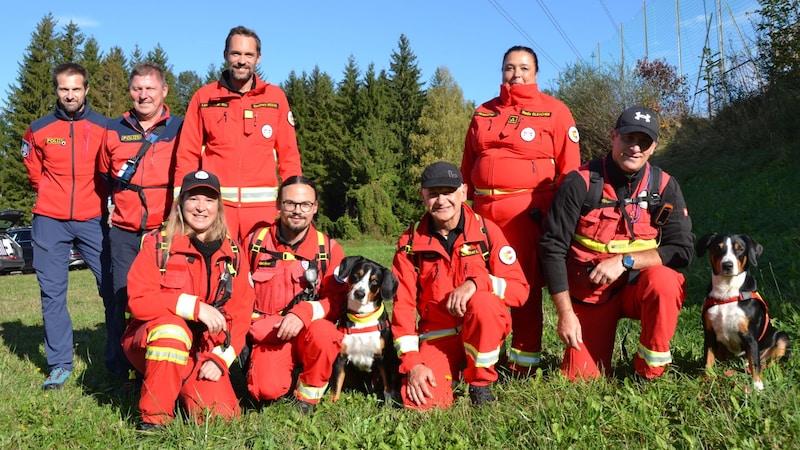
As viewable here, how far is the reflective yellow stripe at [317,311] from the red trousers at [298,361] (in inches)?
2.5

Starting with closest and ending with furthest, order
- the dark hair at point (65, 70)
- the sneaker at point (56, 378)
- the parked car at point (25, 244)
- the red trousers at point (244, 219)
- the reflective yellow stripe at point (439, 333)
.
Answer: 1. the reflective yellow stripe at point (439, 333)
2. the red trousers at point (244, 219)
3. the sneaker at point (56, 378)
4. the dark hair at point (65, 70)
5. the parked car at point (25, 244)

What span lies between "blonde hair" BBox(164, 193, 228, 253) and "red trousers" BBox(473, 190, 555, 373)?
1807 millimetres

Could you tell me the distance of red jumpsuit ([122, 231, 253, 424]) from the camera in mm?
3354

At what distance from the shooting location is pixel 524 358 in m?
4.29

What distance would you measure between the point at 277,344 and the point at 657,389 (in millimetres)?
2364

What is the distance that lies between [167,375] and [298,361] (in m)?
0.96

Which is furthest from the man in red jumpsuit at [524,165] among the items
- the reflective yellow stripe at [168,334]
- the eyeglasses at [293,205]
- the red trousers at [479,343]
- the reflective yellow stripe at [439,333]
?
the reflective yellow stripe at [168,334]

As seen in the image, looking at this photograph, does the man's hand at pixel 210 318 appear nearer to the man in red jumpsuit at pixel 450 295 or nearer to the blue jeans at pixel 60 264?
the man in red jumpsuit at pixel 450 295

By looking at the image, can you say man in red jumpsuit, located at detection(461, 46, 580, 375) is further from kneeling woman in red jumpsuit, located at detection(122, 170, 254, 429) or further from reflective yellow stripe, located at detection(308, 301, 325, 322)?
kneeling woman in red jumpsuit, located at detection(122, 170, 254, 429)

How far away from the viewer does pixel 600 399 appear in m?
3.38

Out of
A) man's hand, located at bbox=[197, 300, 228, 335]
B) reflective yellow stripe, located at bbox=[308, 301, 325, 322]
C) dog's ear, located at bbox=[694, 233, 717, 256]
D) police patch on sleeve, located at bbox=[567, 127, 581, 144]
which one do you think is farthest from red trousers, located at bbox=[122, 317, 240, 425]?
dog's ear, located at bbox=[694, 233, 717, 256]

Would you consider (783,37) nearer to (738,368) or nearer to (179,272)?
(738,368)

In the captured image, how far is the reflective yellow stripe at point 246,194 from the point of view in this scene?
4.36m

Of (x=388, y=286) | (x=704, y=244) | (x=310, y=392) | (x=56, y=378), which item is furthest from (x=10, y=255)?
(x=704, y=244)
